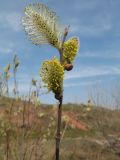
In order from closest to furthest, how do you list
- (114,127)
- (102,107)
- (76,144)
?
(76,144) → (114,127) → (102,107)

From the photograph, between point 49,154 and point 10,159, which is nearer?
point 10,159

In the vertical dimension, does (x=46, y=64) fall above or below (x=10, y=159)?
above

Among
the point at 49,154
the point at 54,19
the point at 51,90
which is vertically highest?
the point at 54,19

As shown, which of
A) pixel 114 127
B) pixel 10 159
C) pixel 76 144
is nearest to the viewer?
pixel 10 159

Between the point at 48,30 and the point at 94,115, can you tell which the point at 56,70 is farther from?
the point at 94,115

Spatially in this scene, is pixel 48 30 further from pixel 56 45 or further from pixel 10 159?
pixel 10 159

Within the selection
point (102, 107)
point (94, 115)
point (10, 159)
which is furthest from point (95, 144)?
point (102, 107)

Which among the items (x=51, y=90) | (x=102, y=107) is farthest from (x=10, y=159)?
(x=102, y=107)

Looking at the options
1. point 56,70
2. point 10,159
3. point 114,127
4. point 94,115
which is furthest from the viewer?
point 94,115

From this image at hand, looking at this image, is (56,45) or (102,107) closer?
(56,45)
